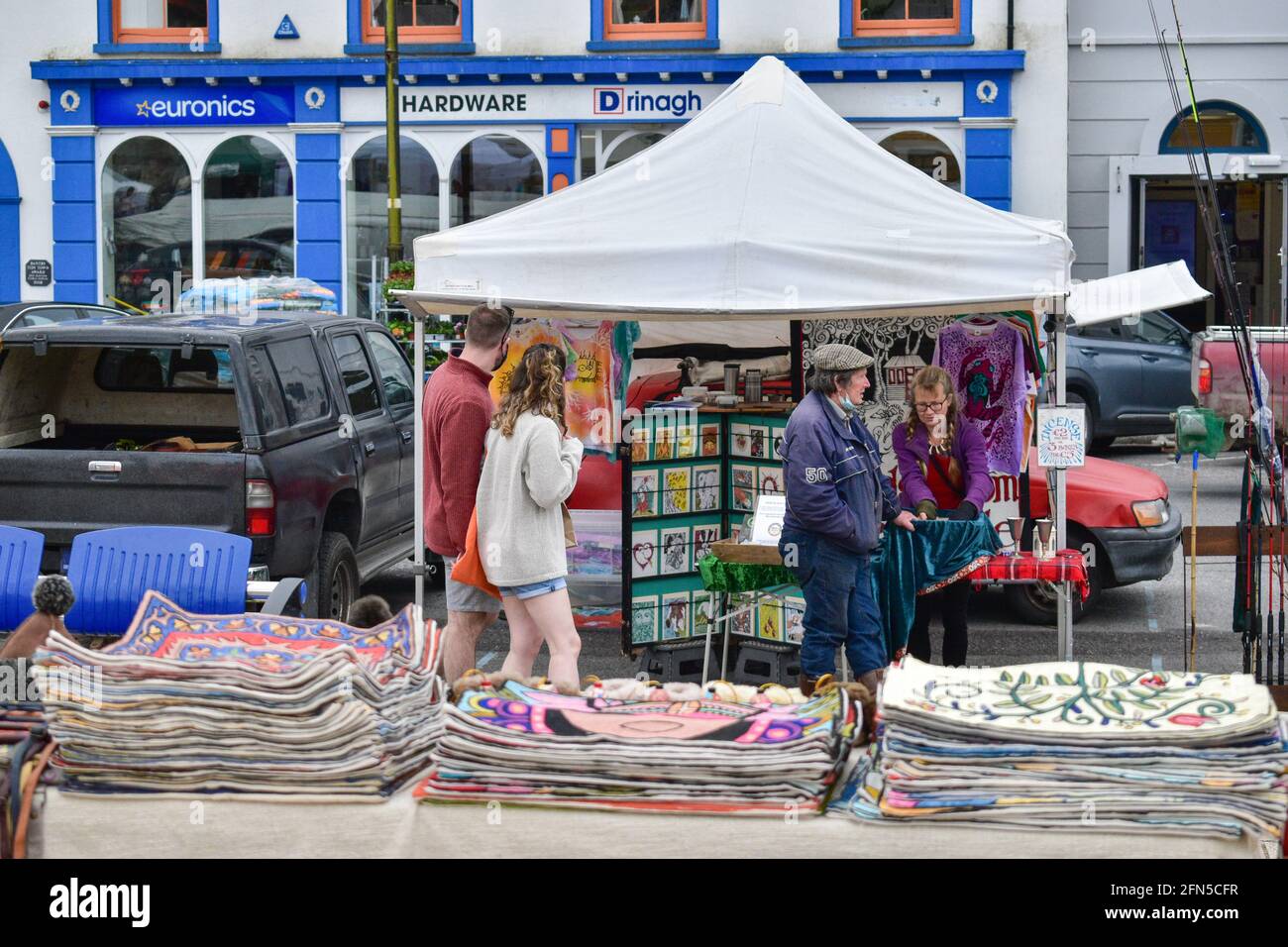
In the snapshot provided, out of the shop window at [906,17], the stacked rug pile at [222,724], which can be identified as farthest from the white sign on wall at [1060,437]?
the shop window at [906,17]

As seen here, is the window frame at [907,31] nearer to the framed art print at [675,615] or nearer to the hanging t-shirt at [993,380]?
the hanging t-shirt at [993,380]

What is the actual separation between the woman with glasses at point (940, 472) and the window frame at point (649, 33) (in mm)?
13742

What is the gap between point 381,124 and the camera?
20.8 m

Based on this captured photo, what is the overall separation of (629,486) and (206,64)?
578 inches

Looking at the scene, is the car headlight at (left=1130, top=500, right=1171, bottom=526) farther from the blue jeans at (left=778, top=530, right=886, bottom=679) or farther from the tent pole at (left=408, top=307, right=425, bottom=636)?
the tent pole at (left=408, top=307, right=425, bottom=636)

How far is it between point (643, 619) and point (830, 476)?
1.96 m

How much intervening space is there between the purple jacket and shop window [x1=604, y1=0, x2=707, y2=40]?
45.9ft

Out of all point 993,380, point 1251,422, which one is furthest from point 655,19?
point 1251,422

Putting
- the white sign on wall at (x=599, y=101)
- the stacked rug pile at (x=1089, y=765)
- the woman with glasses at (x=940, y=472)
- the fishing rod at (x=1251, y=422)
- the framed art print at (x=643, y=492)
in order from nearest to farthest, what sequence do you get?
the stacked rug pile at (x=1089, y=765) → the fishing rod at (x=1251, y=422) → the woman with glasses at (x=940, y=472) → the framed art print at (x=643, y=492) → the white sign on wall at (x=599, y=101)

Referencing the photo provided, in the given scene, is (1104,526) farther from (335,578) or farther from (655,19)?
(655,19)

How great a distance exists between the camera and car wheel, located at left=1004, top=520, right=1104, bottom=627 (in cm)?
966

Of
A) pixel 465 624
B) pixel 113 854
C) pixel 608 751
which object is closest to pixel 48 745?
pixel 113 854

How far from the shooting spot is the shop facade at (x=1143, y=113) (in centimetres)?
2133

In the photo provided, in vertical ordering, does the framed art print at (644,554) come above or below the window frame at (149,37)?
below
